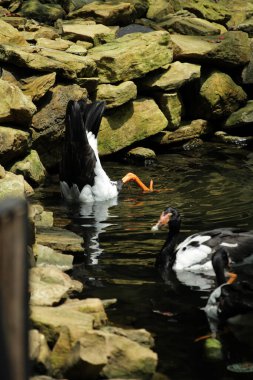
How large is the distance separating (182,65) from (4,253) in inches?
531

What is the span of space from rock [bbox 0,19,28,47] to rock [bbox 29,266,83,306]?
7113 mm

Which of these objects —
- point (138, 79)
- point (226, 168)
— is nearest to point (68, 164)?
point (226, 168)

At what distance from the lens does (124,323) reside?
243 inches

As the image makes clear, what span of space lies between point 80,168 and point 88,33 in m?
4.41

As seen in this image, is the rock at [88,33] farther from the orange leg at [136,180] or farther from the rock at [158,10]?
the orange leg at [136,180]

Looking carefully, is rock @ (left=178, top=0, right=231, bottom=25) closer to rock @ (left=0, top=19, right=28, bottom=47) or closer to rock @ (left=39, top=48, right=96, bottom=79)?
rock @ (left=39, top=48, right=96, bottom=79)

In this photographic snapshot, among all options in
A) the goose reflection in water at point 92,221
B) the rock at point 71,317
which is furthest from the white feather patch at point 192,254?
the rock at point 71,317

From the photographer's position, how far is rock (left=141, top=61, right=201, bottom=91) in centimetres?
1466

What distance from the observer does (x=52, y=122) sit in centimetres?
1250

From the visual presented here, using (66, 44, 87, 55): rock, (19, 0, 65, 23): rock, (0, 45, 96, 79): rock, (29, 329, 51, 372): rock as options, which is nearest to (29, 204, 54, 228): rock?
(0, 45, 96, 79): rock

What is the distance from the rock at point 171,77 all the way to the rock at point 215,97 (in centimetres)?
49

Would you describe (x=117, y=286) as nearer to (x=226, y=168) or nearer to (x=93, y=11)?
(x=226, y=168)

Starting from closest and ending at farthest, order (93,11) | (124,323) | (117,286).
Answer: (124,323) < (117,286) < (93,11)

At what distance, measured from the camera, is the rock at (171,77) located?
48.1 feet
